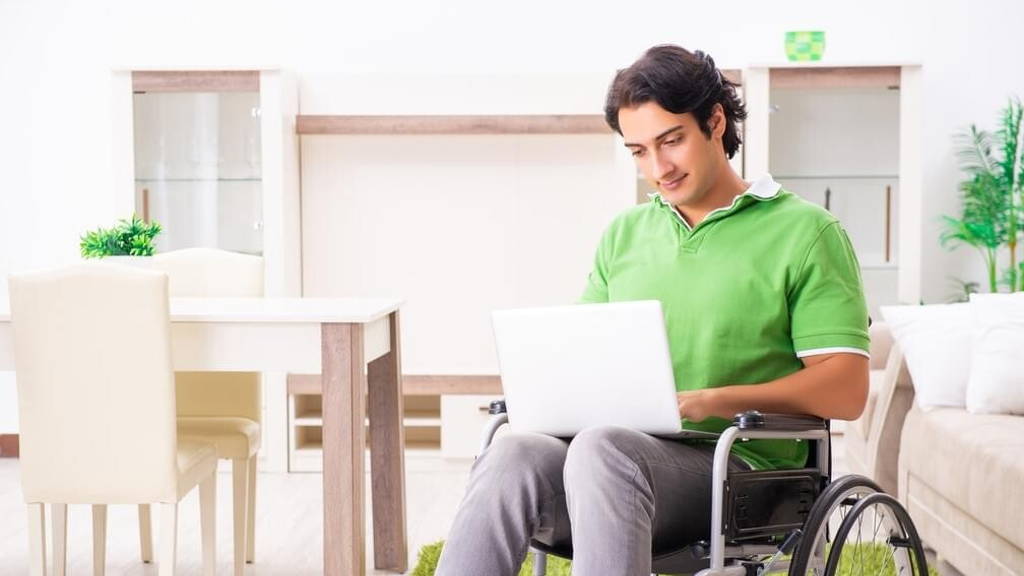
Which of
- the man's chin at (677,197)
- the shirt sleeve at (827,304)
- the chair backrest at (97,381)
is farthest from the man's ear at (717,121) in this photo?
the chair backrest at (97,381)

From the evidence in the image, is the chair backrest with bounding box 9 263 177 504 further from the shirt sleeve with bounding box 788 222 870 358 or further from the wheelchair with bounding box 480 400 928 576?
the shirt sleeve with bounding box 788 222 870 358

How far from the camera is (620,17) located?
4.88 metres

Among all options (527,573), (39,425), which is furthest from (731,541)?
(39,425)

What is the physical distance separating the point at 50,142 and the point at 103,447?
2.79 metres

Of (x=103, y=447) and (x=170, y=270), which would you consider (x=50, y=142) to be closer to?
(x=170, y=270)

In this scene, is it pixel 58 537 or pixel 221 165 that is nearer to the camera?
pixel 58 537

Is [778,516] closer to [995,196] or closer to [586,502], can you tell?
[586,502]

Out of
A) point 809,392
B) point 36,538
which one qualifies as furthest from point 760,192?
point 36,538

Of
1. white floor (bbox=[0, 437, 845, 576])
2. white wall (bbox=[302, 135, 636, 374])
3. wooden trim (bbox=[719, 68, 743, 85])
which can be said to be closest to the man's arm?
white floor (bbox=[0, 437, 845, 576])

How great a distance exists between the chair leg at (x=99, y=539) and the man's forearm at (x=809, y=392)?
1.77 metres

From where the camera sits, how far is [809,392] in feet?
6.14

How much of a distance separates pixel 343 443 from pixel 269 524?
1138 mm

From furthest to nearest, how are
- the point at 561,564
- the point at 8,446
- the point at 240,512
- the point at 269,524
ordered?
the point at 8,446
the point at 269,524
the point at 561,564
the point at 240,512

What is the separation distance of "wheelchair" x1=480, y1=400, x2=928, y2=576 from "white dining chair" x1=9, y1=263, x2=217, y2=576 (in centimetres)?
91
